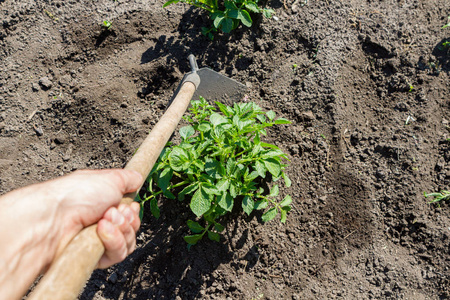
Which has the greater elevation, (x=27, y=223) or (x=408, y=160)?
(x=27, y=223)

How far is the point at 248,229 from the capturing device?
8.25 ft

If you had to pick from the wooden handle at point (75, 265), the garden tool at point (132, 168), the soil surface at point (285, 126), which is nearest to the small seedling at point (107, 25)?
the soil surface at point (285, 126)

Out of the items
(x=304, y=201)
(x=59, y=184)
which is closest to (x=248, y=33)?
(x=304, y=201)

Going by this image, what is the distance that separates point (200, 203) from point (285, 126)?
1247 mm

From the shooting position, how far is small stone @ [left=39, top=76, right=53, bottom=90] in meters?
3.07

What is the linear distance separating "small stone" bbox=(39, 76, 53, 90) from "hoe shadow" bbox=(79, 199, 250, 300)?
179cm

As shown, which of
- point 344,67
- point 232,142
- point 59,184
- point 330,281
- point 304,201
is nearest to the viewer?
point 59,184

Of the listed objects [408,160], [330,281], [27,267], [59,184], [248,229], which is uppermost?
[59,184]

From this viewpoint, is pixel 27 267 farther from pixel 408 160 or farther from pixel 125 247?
pixel 408 160

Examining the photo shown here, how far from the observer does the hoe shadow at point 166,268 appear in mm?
2410

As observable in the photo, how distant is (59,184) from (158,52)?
1864 mm

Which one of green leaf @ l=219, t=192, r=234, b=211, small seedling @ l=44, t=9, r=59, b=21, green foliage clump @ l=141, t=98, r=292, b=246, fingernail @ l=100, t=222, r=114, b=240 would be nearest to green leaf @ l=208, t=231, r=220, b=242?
green foliage clump @ l=141, t=98, r=292, b=246

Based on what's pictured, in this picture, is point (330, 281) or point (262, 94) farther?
point (262, 94)

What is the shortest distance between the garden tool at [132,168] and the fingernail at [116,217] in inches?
3.9
